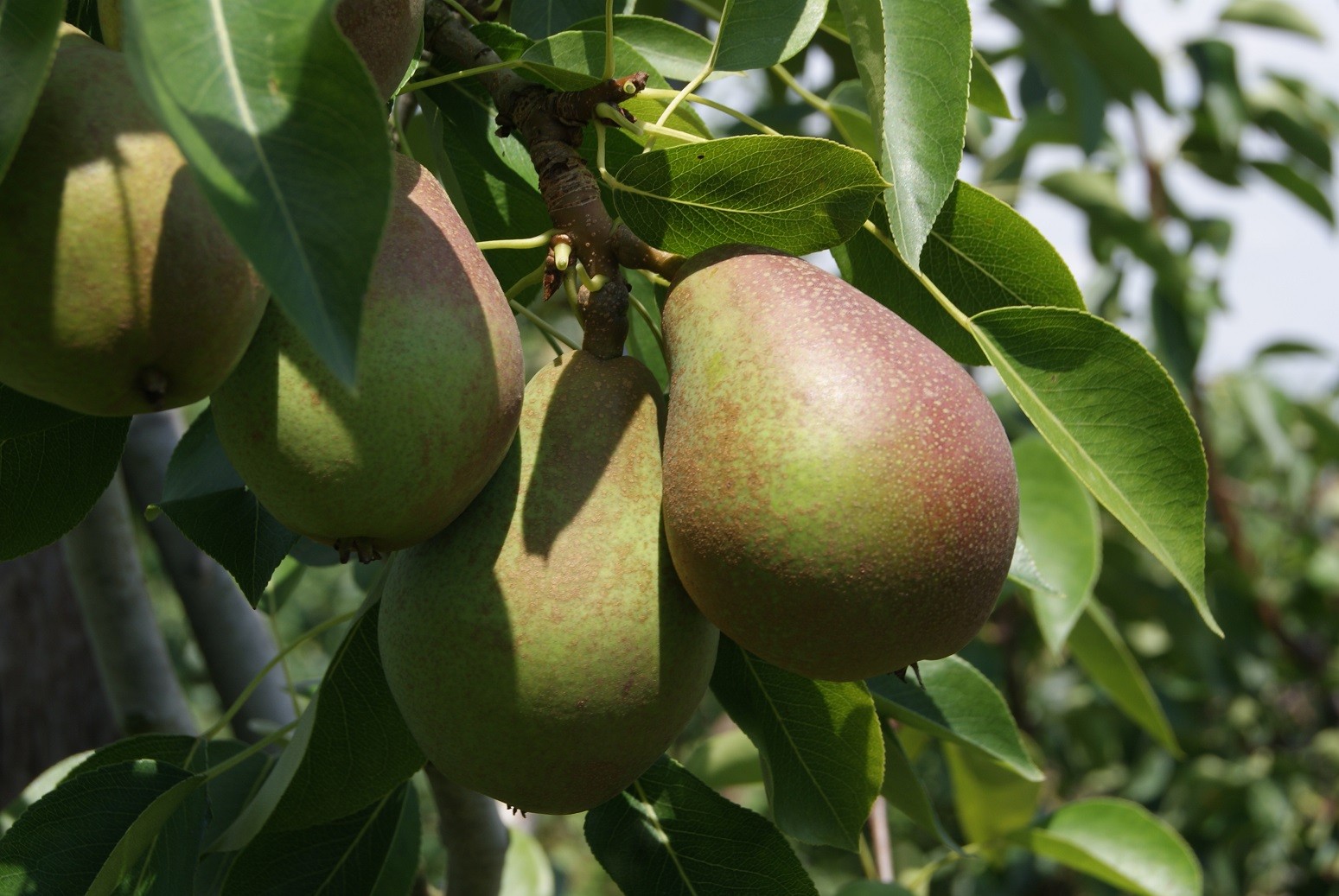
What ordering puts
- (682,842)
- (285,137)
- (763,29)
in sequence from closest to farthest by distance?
(285,137), (763,29), (682,842)

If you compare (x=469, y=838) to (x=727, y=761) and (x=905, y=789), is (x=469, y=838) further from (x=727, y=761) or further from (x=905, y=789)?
(x=727, y=761)

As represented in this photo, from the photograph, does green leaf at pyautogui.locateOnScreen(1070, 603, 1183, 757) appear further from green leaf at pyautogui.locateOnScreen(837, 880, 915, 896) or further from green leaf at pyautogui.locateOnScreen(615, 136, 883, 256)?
green leaf at pyautogui.locateOnScreen(615, 136, 883, 256)

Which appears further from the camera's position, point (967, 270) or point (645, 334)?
point (645, 334)

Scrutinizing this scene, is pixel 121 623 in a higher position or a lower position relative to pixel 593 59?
lower

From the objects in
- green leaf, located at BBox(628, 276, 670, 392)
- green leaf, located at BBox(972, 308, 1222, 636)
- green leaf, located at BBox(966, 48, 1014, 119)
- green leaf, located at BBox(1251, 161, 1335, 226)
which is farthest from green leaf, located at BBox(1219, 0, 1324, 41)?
green leaf, located at BBox(972, 308, 1222, 636)

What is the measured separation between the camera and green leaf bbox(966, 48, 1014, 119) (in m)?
1.24

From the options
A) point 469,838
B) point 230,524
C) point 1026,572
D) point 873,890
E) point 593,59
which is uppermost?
point 593,59

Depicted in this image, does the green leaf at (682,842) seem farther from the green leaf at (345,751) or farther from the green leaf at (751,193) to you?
the green leaf at (751,193)

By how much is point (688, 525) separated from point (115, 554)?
39.2 inches

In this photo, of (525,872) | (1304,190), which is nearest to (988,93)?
(525,872)

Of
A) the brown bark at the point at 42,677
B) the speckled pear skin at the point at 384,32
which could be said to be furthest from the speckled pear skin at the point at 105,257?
the brown bark at the point at 42,677

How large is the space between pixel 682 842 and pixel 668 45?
689 mm

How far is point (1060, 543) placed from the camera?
1594mm

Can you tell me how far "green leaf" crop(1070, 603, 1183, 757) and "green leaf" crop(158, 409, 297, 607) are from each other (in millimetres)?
1200
